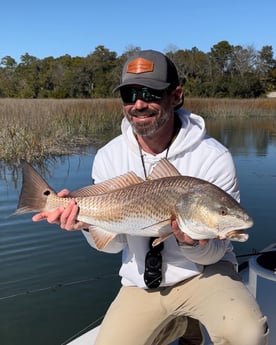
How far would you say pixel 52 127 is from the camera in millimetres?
16391

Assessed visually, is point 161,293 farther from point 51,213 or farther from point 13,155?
point 13,155

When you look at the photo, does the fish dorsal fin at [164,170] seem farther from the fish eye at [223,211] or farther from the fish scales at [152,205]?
the fish eye at [223,211]

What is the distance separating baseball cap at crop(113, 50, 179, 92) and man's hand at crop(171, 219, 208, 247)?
2.98 feet

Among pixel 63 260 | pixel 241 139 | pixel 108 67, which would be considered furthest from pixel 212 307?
pixel 108 67

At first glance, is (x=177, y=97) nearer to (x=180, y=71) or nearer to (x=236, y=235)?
(x=236, y=235)

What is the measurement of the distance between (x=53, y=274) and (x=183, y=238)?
342cm

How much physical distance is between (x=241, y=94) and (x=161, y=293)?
55724 mm

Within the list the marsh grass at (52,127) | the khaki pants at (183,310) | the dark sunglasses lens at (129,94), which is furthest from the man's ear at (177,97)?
the marsh grass at (52,127)

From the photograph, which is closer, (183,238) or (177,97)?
(183,238)

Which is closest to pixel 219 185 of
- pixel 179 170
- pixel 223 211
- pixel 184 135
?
pixel 179 170

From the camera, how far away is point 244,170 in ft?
40.5

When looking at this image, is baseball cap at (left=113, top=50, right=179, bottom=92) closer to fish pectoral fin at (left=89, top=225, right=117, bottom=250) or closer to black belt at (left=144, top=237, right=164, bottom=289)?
fish pectoral fin at (left=89, top=225, right=117, bottom=250)

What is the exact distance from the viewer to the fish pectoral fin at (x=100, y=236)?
285 centimetres

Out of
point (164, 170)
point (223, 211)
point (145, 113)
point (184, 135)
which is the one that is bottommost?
point (223, 211)
